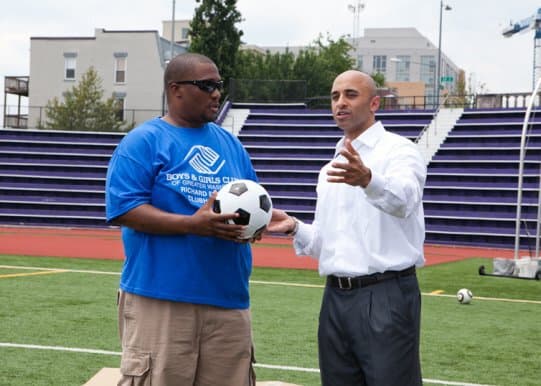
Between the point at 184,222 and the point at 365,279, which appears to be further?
the point at 365,279

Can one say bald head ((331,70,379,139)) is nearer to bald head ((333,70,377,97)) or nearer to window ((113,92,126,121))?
bald head ((333,70,377,97))

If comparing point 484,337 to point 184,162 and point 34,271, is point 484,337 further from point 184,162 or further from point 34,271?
point 34,271

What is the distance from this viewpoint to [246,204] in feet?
12.1

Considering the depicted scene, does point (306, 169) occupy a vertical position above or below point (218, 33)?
below

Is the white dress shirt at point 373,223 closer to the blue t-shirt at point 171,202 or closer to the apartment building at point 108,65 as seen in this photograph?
the blue t-shirt at point 171,202

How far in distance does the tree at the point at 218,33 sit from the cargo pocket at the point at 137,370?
45130mm

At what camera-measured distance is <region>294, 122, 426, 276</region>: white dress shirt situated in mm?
3945

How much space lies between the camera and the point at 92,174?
1293 inches

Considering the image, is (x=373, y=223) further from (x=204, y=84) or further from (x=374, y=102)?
(x=204, y=84)

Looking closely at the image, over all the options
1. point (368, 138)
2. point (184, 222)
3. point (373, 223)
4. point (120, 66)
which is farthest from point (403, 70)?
point (184, 222)

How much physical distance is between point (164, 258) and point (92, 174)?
2984 centimetres

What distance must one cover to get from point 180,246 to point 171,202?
0.61 ft

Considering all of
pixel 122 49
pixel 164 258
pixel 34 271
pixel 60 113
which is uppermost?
pixel 122 49

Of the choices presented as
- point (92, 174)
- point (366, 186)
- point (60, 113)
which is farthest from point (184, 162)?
point (60, 113)
